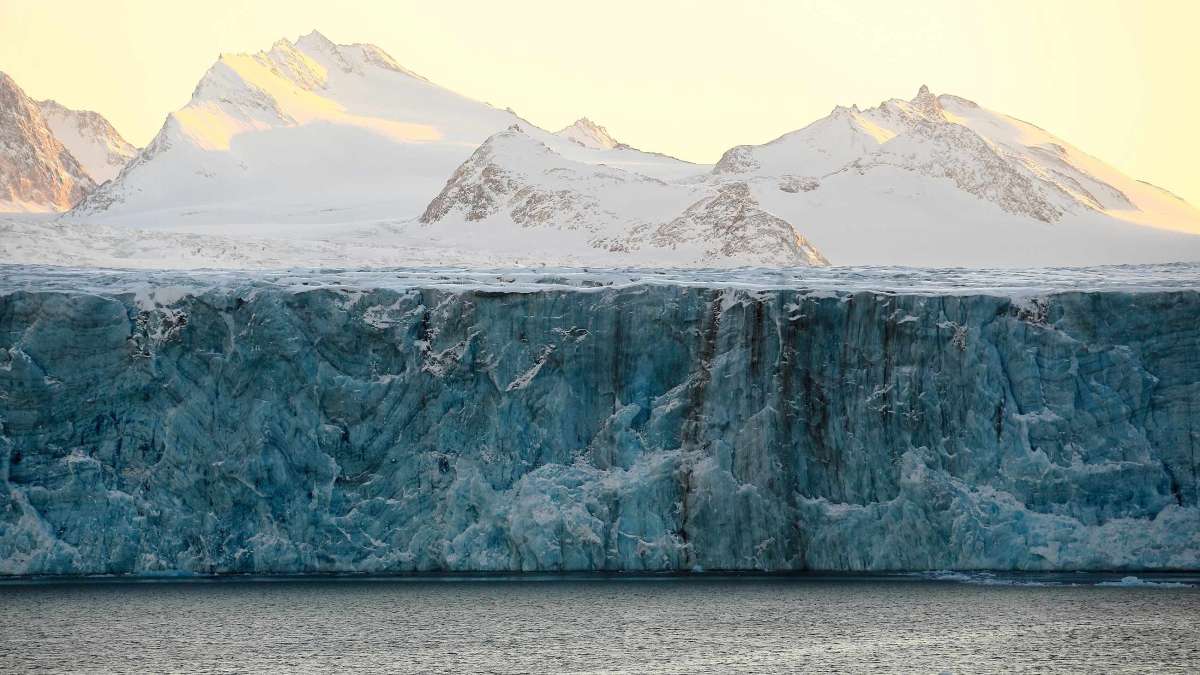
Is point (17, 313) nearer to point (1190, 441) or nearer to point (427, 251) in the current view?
point (1190, 441)

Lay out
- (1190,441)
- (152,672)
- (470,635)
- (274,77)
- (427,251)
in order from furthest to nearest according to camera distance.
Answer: (274,77), (427,251), (1190,441), (470,635), (152,672)

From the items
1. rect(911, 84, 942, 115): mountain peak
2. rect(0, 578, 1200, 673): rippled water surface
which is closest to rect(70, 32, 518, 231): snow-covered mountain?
rect(911, 84, 942, 115): mountain peak

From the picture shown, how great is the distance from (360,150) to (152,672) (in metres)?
138

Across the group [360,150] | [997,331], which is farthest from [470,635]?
[360,150]

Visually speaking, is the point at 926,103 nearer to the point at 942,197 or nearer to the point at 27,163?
the point at 942,197

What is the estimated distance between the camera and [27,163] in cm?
15862

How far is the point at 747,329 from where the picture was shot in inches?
1545

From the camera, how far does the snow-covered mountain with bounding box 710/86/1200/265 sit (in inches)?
4318

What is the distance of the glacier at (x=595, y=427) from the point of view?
37.1m

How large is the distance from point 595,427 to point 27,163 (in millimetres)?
132734

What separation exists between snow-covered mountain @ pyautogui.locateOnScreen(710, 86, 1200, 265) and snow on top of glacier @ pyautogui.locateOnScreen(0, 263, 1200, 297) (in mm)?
60443

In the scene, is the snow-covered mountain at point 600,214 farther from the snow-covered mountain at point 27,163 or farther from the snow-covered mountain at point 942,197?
the snow-covered mountain at point 27,163

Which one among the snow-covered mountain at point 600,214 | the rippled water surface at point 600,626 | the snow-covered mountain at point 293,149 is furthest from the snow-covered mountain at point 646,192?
the rippled water surface at point 600,626

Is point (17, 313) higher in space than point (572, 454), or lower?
higher
